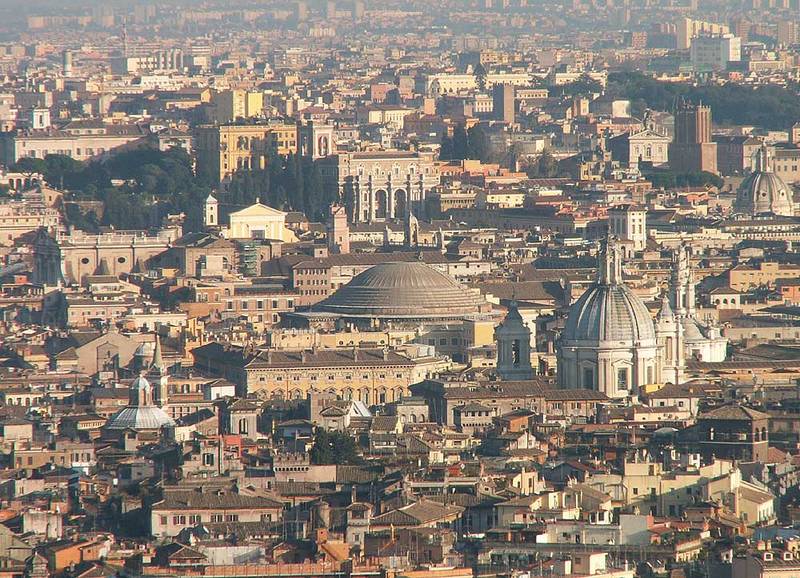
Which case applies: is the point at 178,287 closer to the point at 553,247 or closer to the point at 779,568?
the point at 553,247

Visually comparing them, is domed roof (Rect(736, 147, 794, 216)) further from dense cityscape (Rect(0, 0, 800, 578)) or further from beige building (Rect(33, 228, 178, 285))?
beige building (Rect(33, 228, 178, 285))

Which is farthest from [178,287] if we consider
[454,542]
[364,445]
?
[454,542]

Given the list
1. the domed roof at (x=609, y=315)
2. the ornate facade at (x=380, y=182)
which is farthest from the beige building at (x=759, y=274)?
the ornate facade at (x=380, y=182)

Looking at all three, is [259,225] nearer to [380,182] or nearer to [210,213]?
[210,213]

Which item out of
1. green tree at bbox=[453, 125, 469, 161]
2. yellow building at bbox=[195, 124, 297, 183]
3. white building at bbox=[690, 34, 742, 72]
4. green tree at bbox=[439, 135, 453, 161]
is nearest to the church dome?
yellow building at bbox=[195, 124, 297, 183]

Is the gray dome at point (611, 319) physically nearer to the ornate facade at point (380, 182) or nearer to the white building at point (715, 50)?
the ornate facade at point (380, 182)
